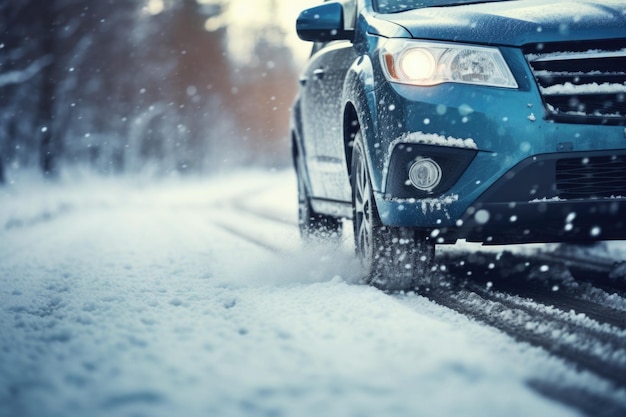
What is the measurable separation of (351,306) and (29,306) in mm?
1760

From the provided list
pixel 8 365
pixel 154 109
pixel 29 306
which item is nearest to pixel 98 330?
pixel 8 365

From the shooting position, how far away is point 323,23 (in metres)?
5.12

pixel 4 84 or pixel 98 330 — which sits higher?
pixel 4 84

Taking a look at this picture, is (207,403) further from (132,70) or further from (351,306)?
(132,70)

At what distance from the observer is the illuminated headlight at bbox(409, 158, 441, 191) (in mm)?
4117

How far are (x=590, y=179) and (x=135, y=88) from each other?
3372 centimetres

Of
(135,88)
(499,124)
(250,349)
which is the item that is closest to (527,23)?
(499,124)

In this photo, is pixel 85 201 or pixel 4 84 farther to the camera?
pixel 4 84

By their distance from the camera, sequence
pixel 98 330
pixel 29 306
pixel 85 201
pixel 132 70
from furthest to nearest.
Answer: pixel 132 70
pixel 85 201
pixel 29 306
pixel 98 330

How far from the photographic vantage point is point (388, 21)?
4559mm

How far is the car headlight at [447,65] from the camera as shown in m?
4.04

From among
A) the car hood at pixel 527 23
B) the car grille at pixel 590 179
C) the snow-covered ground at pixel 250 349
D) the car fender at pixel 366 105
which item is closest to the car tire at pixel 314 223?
the snow-covered ground at pixel 250 349

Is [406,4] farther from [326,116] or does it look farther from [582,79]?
[582,79]

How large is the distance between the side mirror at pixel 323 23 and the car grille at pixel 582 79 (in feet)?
4.68
